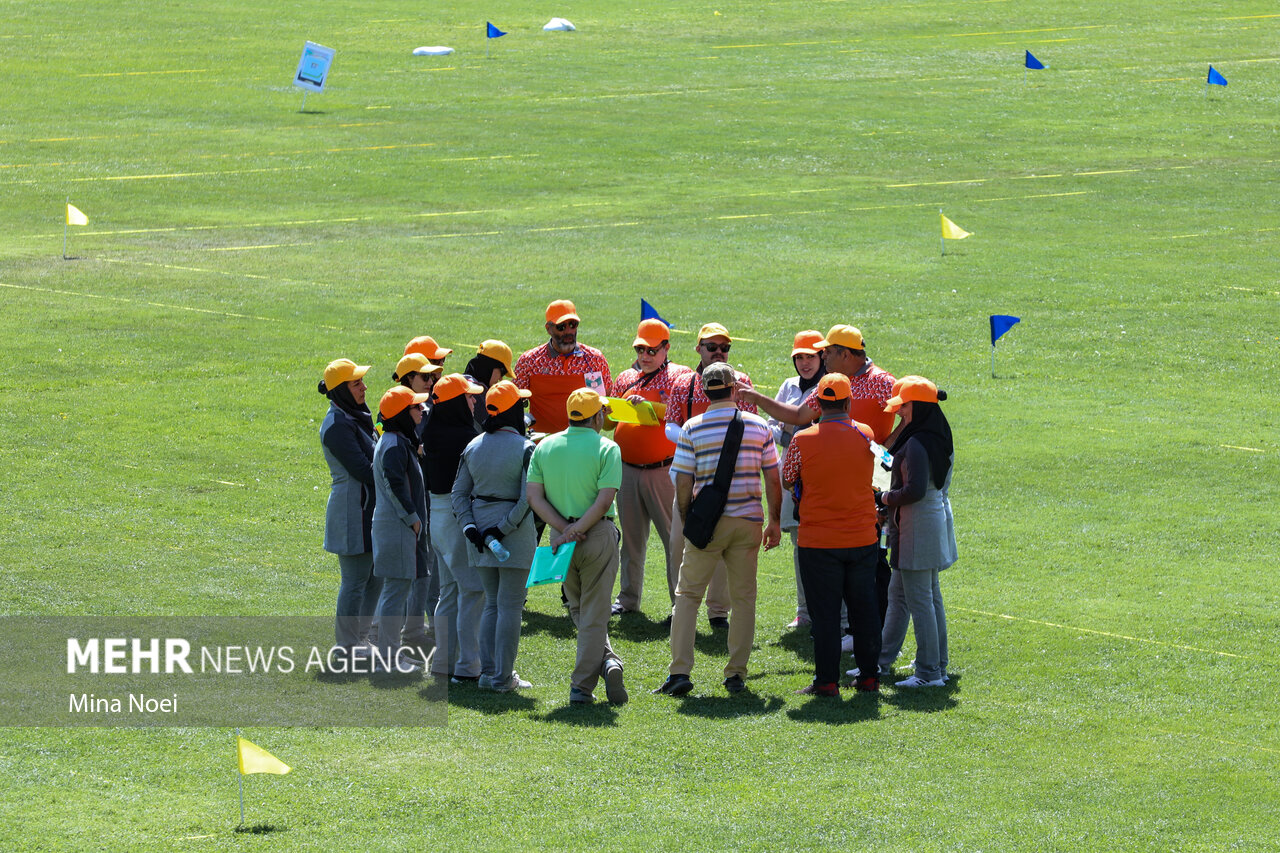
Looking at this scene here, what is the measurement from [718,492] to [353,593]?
2754mm

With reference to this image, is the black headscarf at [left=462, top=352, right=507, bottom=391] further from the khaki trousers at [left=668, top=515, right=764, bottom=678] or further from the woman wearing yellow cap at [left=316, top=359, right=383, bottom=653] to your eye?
the khaki trousers at [left=668, top=515, right=764, bottom=678]

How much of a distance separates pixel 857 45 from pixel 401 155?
2097 cm

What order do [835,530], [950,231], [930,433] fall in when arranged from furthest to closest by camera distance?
[950,231], [930,433], [835,530]

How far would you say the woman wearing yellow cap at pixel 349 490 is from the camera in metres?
10.8

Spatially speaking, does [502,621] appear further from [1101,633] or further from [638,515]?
[1101,633]

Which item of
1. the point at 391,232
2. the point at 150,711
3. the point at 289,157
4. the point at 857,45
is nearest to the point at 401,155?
the point at 289,157

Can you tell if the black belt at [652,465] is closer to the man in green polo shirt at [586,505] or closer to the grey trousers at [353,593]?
the man in green polo shirt at [586,505]

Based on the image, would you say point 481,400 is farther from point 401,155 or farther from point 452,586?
point 401,155

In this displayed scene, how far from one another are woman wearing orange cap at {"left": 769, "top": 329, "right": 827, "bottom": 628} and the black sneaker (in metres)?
1.17

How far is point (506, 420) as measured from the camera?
1032 cm

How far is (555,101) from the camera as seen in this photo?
4338 cm

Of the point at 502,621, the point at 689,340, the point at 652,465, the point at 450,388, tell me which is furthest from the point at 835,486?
the point at 689,340

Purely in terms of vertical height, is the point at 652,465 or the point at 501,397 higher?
the point at 501,397

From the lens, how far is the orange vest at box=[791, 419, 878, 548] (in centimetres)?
1014
